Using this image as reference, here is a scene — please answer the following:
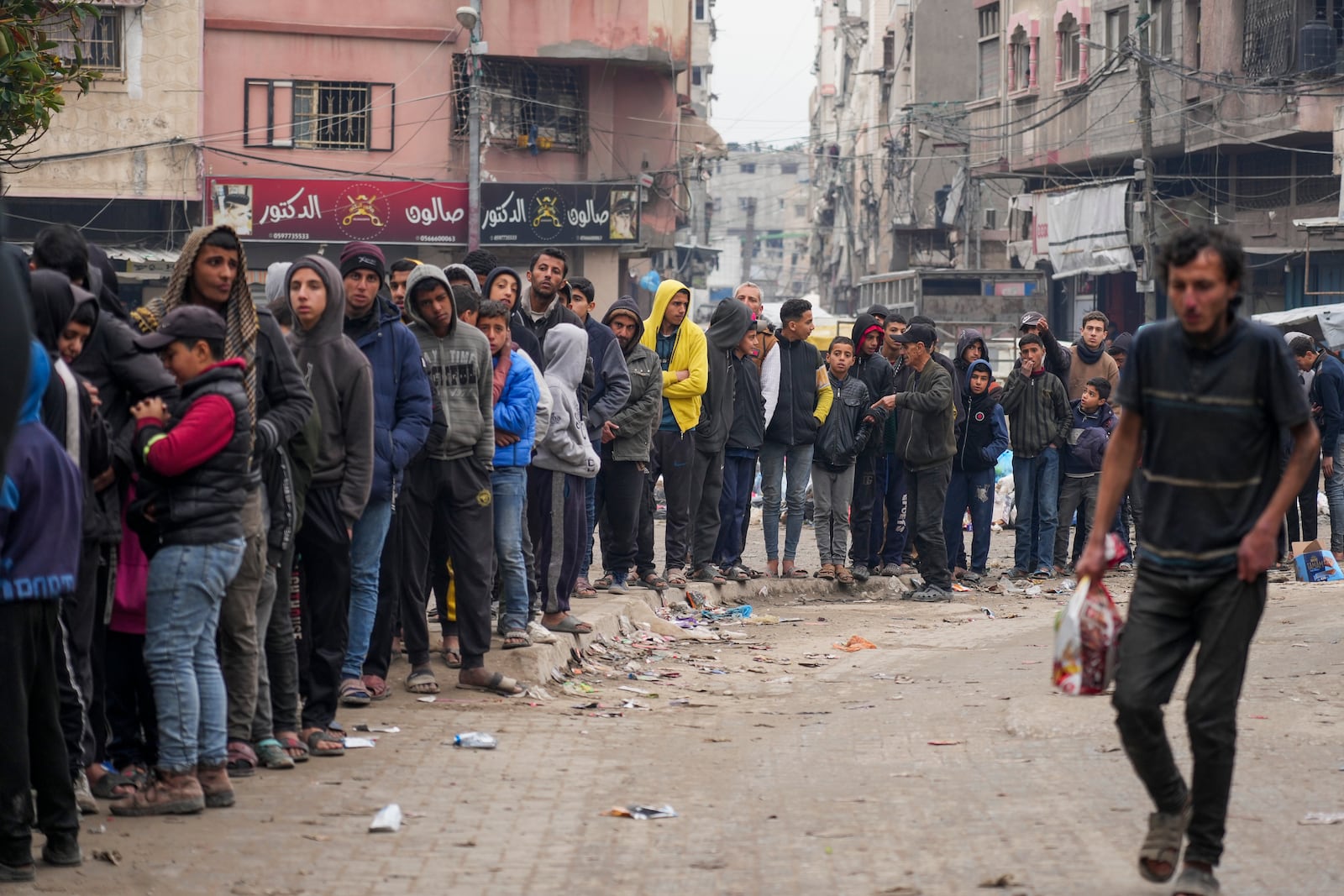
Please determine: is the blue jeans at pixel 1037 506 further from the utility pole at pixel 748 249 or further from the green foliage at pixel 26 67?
the utility pole at pixel 748 249

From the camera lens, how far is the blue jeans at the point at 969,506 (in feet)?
44.3

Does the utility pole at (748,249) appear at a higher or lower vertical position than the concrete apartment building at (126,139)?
higher

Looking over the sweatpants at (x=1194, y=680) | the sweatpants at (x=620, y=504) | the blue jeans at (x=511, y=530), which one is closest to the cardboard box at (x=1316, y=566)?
the sweatpants at (x=620, y=504)

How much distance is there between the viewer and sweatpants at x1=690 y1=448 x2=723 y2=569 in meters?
12.1

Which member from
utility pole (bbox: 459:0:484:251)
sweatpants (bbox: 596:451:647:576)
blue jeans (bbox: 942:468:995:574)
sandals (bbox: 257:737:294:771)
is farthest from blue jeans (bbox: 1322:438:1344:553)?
utility pole (bbox: 459:0:484:251)

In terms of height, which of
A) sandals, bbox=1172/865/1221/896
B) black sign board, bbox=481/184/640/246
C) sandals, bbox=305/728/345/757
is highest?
black sign board, bbox=481/184/640/246

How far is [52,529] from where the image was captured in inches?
190

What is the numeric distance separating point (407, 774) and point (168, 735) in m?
1.17

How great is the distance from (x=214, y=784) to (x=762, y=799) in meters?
2.04

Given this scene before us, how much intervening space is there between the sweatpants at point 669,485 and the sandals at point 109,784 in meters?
6.14

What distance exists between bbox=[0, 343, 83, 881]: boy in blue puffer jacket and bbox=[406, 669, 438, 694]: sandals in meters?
2.99

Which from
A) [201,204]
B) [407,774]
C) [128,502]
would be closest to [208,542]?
[128,502]

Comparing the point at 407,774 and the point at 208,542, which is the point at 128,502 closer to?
the point at 208,542

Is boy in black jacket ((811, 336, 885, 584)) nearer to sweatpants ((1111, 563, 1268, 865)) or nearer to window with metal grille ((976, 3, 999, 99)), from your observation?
sweatpants ((1111, 563, 1268, 865))
